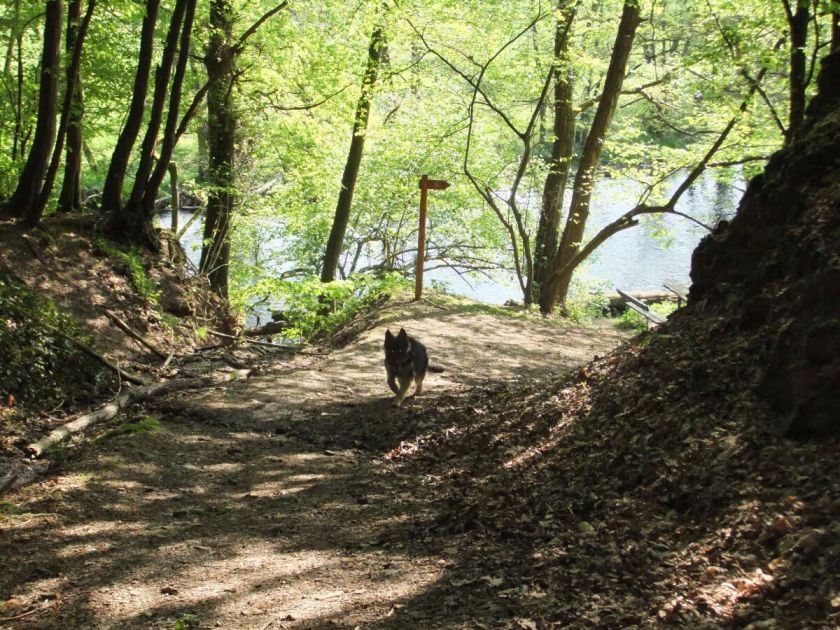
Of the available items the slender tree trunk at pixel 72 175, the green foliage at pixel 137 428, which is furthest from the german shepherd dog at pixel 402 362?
the slender tree trunk at pixel 72 175

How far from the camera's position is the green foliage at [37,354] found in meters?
9.49

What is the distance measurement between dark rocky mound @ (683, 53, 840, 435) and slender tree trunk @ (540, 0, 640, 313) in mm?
10764

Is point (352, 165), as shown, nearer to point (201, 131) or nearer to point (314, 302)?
point (201, 131)

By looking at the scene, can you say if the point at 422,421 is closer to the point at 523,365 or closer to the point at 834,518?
the point at 523,365

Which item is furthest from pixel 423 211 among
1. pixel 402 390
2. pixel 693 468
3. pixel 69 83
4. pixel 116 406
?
pixel 693 468

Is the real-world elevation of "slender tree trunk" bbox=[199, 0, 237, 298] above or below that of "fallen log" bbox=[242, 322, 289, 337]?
above

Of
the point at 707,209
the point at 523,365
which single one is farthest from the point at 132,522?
the point at 707,209

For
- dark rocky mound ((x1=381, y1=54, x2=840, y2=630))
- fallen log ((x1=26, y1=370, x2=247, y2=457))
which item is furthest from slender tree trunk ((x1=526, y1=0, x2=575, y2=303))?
dark rocky mound ((x1=381, y1=54, x2=840, y2=630))

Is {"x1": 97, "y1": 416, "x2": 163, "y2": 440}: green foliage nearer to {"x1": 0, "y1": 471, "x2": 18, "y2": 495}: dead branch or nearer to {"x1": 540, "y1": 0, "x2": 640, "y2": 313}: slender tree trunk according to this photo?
{"x1": 0, "y1": 471, "x2": 18, "y2": 495}: dead branch

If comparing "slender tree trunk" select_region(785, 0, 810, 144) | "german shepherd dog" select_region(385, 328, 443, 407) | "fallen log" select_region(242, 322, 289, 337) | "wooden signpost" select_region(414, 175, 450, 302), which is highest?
"slender tree trunk" select_region(785, 0, 810, 144)

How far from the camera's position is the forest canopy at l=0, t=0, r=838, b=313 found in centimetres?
1331

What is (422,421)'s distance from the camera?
8703 mm

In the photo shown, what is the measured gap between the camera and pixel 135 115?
14047 millimetres

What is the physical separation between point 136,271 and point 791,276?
12.2 m
